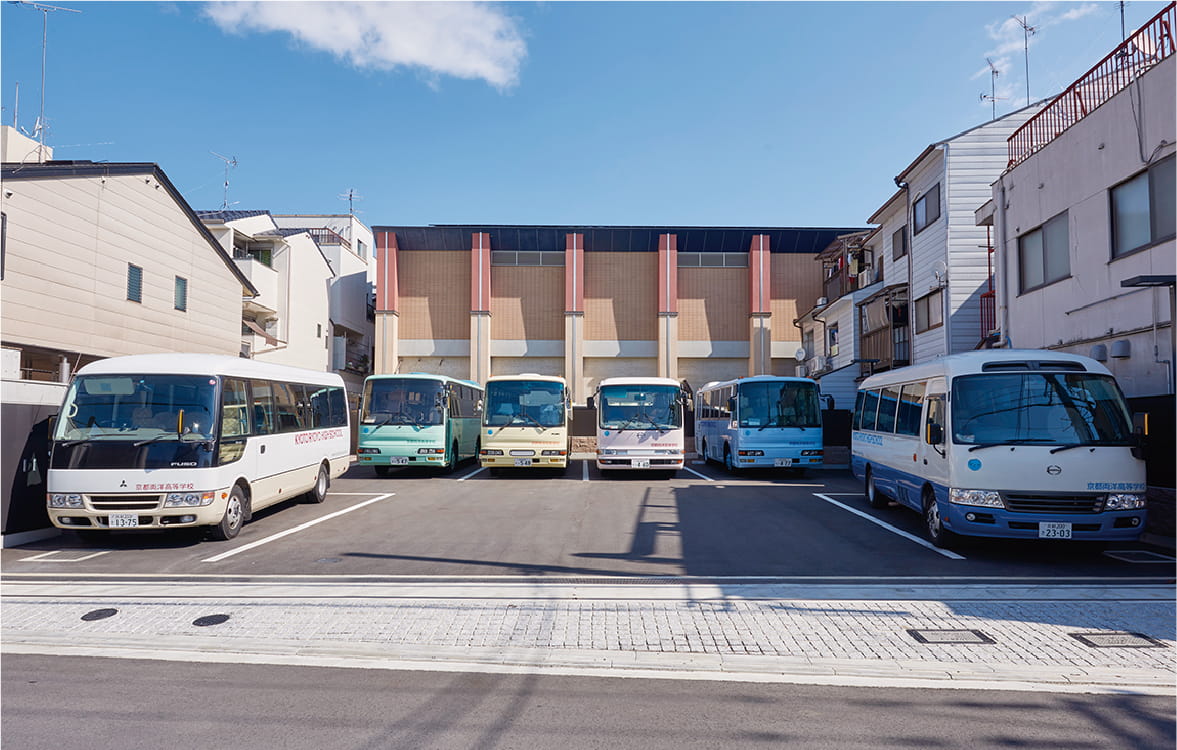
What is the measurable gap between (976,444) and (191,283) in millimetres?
21961

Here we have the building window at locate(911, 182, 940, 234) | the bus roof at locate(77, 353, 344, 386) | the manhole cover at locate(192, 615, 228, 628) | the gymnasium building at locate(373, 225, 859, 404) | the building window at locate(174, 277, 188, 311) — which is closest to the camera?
the manhole cover at locate(192, 615, 228, 628)

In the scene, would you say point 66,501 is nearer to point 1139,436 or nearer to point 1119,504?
point 1119,504

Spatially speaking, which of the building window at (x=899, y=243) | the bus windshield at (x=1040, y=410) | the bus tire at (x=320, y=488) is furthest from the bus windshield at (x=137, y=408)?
the building window at (x=899, y=243)

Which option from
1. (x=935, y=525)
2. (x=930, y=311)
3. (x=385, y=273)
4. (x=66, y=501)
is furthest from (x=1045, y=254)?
(x=385, y=273)

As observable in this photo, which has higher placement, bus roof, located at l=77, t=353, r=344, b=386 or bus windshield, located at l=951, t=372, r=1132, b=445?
bus roof, located at l=77, t=353, r=344, b=386

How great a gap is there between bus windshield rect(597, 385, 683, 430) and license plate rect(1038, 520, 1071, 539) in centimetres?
1039

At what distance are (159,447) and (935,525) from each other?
33.6 feet

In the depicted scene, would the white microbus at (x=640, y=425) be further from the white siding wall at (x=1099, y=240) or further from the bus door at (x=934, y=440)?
the bus door at (x=934, y=440)

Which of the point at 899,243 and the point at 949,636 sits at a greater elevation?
the point at 899,243

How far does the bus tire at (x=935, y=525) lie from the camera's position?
30.2ft

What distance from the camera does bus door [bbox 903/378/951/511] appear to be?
904cm

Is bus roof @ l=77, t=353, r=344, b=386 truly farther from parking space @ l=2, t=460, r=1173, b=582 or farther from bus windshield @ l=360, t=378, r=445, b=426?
bus windshield @ l=360, t=378, r=445, b=426

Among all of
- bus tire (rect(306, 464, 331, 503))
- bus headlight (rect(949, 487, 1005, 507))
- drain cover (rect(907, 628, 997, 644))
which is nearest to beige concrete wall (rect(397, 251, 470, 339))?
bus tire (rect(306, 464, 331, 503))

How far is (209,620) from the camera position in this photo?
6.27m
